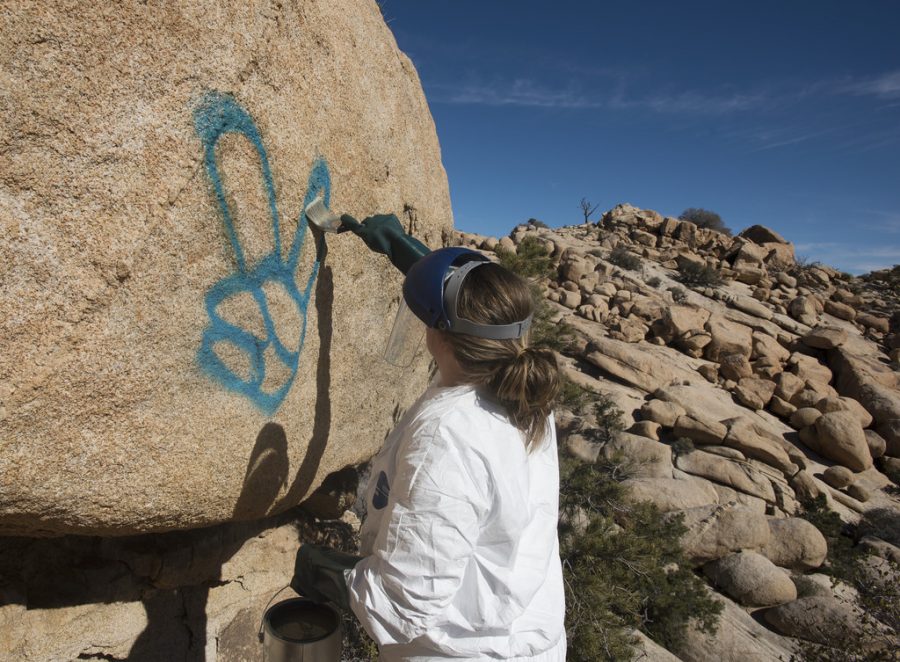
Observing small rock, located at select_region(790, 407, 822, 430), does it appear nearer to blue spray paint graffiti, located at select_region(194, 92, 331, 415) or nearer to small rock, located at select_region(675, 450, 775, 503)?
small rock, located at select_region(675, 450, 775, 503)

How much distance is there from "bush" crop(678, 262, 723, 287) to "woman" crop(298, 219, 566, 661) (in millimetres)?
17685

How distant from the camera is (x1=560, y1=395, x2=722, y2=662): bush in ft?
12.0

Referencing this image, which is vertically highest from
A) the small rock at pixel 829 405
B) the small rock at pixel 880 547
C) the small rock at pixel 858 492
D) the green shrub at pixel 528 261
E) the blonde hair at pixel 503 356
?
the small rock at pixel 829 405

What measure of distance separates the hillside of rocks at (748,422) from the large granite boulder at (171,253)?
356 cm

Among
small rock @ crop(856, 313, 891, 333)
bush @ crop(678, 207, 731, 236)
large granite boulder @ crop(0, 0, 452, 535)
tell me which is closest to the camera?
large granite boulder @ crop(0, 0, 452, 535)

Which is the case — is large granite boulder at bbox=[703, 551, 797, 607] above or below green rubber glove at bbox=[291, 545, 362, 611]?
below

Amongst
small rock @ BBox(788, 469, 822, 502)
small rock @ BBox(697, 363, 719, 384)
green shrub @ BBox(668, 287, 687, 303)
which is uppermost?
green shrub @ BBox(668, 287, 687, 303)

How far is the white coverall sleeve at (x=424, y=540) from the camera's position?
3.54 feet

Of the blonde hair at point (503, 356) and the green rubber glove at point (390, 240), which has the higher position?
the green rubber glove at point (390, 240)

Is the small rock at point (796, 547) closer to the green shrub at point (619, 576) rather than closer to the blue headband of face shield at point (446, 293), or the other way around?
the green shrub at point (619, 576)

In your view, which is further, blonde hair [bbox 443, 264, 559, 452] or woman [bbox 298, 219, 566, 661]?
blonde hair [bbox 443, 264, 559, 452]

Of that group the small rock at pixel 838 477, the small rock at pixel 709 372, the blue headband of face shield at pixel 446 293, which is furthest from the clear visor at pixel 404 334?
the small rock at pixel 709 372

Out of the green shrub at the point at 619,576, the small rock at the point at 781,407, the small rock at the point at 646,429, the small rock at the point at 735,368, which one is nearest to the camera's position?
the green shrub at the point at 619,576

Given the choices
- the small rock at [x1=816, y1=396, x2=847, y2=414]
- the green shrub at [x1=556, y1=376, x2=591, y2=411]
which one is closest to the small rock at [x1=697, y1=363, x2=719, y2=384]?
the small rock at [x1=816, y1=396, x2=847, y2=414]
